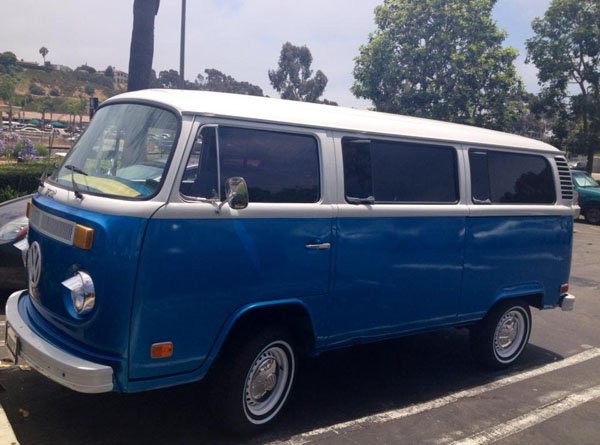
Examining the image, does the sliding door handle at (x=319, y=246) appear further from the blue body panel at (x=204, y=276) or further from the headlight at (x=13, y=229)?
the headlight at (x=13, y=229)

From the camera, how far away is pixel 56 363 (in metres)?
3.61

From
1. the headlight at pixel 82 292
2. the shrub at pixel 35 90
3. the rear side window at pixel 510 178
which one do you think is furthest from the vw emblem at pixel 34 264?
the shrub at pixel 35 90

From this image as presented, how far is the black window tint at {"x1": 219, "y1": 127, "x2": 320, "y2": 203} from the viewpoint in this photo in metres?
4.07

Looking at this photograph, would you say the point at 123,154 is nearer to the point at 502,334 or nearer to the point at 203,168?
the point at 203,168

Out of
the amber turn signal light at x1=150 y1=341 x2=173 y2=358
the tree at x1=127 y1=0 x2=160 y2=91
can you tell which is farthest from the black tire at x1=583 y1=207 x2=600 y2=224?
the amber turn signal light at x1=150 y1=341 x2=173 y2=358

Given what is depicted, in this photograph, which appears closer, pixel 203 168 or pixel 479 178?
pixel 203 168

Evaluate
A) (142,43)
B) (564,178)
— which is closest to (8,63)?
(142,43)

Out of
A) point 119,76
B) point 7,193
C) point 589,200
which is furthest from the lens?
point 119,76

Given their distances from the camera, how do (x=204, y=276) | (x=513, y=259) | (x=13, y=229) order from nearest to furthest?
(x=204, y=276)
(x=513, y=259)
(x=13, y=229)

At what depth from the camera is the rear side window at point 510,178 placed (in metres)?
5.69

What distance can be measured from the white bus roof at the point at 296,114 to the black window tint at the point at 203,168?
164 mm

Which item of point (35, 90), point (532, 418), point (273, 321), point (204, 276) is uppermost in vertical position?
point (35, 90)

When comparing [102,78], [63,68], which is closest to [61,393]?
[102,78]

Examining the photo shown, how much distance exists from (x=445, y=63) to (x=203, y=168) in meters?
21.1
